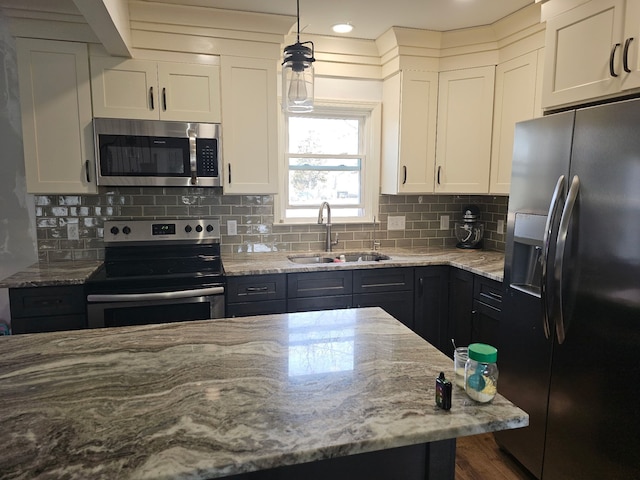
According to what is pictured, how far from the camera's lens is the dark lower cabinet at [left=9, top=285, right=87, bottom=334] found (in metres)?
2.33

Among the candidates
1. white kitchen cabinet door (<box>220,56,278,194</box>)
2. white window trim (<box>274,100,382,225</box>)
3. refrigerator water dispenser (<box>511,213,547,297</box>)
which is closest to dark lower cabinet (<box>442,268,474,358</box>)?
refrigerator water dispenser (<box>511,213,547,297</box>)

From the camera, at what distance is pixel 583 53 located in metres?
1.97

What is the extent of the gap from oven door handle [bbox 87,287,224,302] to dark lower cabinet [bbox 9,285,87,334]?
0.11 metres

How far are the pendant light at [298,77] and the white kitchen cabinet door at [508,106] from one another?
1698 millimetres

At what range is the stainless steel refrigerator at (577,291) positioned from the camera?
1563 mm

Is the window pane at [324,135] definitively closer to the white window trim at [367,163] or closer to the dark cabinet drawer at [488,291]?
the white window trim at [367,163]

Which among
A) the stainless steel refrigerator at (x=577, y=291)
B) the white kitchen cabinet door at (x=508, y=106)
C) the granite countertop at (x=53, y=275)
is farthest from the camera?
the white kitchen cabinet door at (x=508, y=106)

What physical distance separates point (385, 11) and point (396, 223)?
1.62 metres

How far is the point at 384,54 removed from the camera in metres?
3.31

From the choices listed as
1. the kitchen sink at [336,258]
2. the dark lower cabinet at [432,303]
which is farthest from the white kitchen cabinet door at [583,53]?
the kitchen sink at [336,258]

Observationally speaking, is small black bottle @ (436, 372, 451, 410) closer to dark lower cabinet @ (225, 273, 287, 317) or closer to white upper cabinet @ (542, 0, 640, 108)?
white upper cabinet @ (542, 0, 640, 108)

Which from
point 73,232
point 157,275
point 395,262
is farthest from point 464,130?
point 73,232

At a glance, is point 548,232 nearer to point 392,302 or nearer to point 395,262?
point 395,262

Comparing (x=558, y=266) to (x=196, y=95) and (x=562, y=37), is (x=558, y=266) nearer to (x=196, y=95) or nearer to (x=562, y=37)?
(x=562, y=37)
